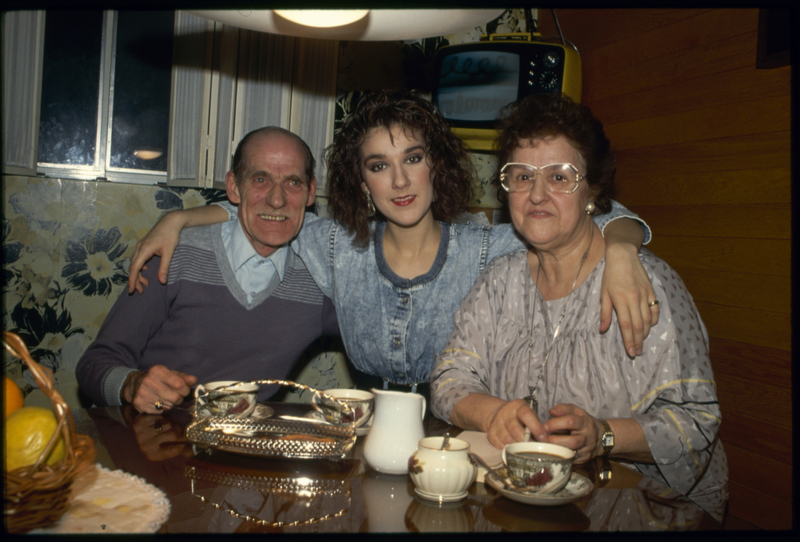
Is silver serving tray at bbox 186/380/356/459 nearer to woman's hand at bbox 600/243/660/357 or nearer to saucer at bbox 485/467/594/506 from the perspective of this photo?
saucer at bbox 485/467/594/506

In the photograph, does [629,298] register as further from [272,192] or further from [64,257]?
[64,257]

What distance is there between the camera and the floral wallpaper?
2504mm

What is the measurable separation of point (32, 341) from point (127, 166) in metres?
0.91

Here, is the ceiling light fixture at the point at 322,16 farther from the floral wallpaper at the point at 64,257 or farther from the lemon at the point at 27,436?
the floral wallpaper at the point at 64,257

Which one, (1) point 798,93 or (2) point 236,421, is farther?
(1) point 798,93

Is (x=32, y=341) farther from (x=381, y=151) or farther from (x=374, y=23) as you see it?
(x=374, y=23)

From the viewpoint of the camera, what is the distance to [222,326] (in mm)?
1927

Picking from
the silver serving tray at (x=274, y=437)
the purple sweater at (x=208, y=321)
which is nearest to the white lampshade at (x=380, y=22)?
the silver serving tray at (x=274, y=437)

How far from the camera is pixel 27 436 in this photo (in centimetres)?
69

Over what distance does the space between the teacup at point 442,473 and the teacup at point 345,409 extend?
24 cm

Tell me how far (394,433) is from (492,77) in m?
2.23

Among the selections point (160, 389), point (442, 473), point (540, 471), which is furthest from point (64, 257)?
point (540, 471)

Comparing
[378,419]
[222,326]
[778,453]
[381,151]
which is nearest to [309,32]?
[381,151]

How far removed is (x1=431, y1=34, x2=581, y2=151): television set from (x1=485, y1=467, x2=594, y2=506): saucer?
2.05m
